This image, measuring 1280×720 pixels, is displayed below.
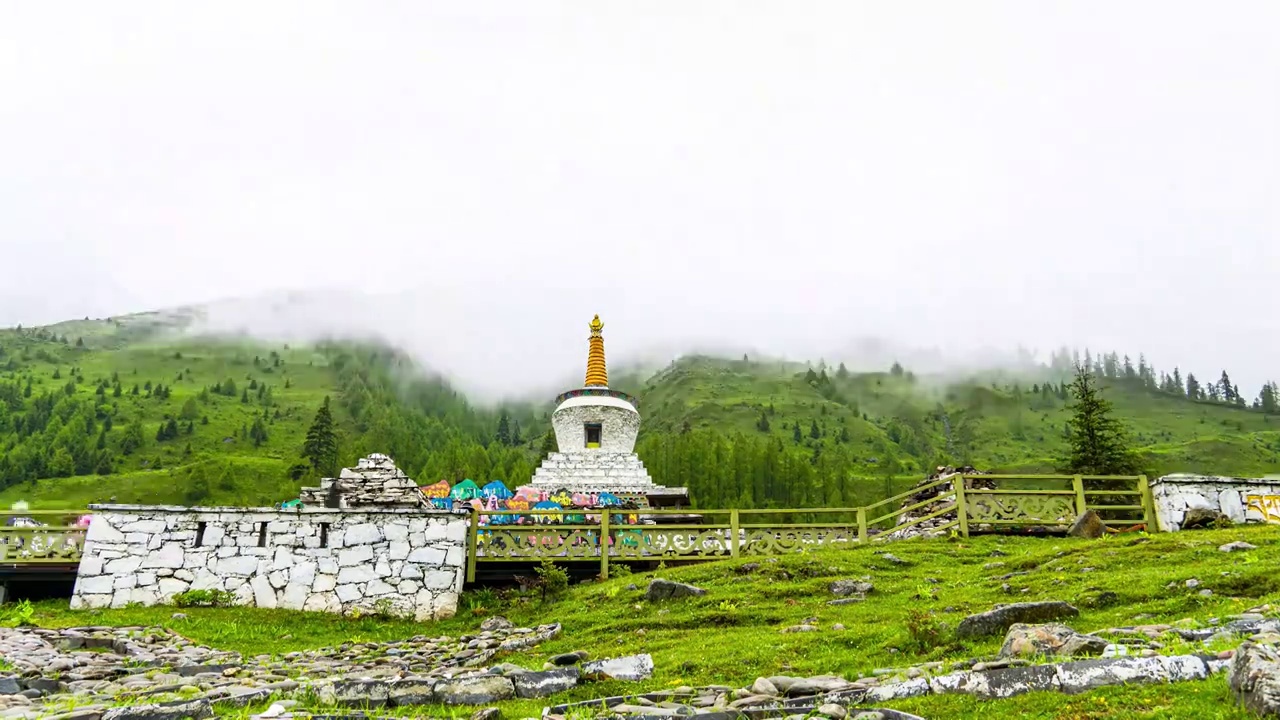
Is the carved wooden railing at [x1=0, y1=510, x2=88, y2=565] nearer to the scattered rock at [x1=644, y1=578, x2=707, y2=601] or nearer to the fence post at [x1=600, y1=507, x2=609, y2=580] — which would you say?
the fence post at [x1=600, y1=507, x2=609, y2=580]

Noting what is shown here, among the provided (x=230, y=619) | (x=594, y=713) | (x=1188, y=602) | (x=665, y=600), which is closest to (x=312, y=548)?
(x=230, y=619)

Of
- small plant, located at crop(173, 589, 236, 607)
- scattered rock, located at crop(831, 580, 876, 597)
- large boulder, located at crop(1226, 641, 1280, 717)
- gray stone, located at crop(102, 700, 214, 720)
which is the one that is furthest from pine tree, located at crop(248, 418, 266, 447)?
large boulder, located at crop(1226, 641, 1280, 717)

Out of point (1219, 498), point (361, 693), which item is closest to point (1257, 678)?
point (361, 693)

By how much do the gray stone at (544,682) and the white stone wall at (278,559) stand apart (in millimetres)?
10230

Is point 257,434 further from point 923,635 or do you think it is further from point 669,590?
point 923,635

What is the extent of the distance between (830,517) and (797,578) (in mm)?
58313

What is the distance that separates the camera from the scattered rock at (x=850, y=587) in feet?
51.7

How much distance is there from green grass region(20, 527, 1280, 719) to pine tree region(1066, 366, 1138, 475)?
20627mm

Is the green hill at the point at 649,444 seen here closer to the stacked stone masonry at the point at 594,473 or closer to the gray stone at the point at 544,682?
the stacked stone masonry at the point at 594,473

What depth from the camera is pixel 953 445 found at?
173875 mm

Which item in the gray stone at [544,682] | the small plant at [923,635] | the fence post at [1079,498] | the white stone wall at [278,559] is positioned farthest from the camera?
the fence post at [1079,498]

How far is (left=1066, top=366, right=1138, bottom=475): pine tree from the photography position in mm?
38000

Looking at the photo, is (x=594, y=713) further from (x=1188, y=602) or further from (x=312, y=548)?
(x=312, y=548)

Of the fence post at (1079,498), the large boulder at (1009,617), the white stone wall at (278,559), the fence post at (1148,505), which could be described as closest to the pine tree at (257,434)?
the white stone wall at (278,559)
